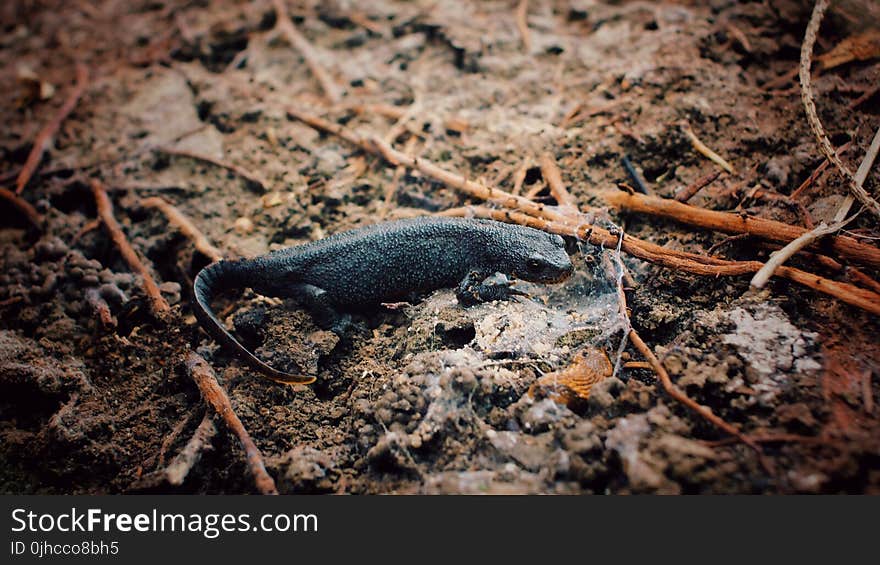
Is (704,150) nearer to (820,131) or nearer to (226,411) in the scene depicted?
(820,131)

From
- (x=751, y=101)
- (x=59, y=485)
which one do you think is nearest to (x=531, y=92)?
(x=751, y=101)

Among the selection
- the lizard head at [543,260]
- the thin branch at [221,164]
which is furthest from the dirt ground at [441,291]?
the lizard head at [543,260]

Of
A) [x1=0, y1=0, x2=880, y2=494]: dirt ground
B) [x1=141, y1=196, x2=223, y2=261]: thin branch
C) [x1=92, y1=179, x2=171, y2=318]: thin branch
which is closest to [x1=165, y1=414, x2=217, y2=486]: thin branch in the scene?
[x1=0, y1=0, x2=880, y2=494]: dirt ground

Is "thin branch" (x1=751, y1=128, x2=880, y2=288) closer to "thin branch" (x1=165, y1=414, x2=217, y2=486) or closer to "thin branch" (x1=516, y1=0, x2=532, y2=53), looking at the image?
"thin branch" (x1=165, y1=414, x2=217, y2=486)

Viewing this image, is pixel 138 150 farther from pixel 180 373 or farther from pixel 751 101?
pixel 751 101

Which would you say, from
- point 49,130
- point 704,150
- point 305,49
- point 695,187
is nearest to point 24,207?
point 49,130

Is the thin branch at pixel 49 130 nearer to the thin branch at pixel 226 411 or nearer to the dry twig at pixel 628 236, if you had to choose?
the thin branch at pixel 226 411

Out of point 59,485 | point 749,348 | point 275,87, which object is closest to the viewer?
point 749,348
